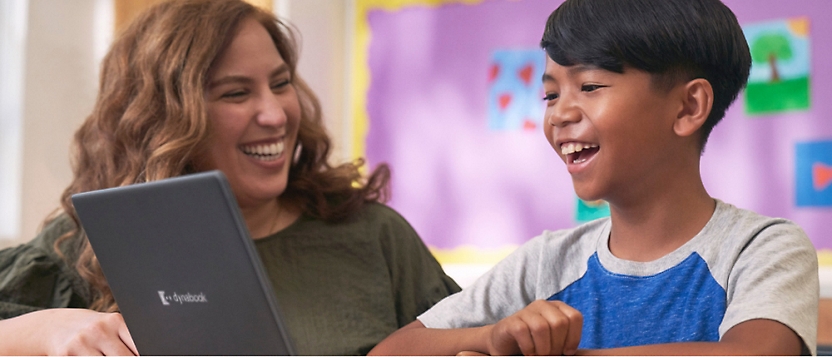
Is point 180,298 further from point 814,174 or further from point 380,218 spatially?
point 814,174

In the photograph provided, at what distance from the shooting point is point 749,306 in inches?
34.0

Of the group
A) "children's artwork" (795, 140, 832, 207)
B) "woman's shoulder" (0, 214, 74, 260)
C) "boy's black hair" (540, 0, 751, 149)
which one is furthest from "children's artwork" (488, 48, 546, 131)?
"boy's black hair" (540, 0, 751, 149)

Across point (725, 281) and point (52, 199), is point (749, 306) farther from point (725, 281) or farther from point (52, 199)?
point (52, 199)

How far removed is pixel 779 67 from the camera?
2.73 metres

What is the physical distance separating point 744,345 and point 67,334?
865mm

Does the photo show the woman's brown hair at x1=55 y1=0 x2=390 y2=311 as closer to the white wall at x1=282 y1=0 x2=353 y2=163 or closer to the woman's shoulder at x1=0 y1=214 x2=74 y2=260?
the woman's shoulder at x1=0 y1=214 x2=74 y2=260

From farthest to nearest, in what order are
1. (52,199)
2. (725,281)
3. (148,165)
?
(52,199) < (148,165) < (725,281)

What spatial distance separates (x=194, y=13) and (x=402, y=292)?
0.66 meters

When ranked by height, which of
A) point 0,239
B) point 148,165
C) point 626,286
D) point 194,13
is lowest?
point 0,239

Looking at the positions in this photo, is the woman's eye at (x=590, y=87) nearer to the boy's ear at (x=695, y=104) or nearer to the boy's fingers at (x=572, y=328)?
the boy's ear at (x=695, y=104)

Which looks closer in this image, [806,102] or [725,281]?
[725,281]

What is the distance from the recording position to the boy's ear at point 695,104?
104 centimetres

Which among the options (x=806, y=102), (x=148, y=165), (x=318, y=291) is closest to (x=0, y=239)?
(x=148, y=165)

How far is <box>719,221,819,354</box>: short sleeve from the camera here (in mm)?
851
